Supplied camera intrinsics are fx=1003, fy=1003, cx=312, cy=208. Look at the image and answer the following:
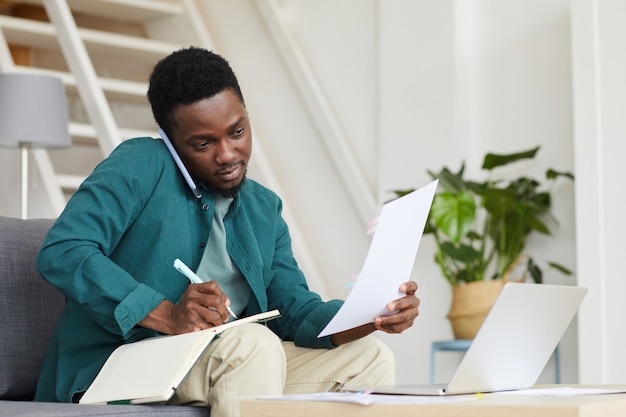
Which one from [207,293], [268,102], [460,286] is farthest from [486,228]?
[207,293]

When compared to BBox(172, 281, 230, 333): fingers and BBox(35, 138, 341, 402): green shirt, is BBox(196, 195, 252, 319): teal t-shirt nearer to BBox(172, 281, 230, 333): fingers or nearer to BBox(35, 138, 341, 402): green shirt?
BBox(35, 138, 341, 402): green shirt

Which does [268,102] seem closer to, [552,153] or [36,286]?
[552,153]

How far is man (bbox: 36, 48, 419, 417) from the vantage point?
1.71 metres

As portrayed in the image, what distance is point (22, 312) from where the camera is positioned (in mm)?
2057

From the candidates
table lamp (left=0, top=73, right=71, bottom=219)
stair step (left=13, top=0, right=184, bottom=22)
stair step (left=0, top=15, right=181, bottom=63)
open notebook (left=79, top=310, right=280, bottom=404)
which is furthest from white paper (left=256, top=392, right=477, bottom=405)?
stair step (left=13, top=0, right=184, bottom=22)

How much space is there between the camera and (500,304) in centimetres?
141

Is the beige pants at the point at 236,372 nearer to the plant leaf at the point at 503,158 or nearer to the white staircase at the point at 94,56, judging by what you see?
the plant leaf at the point at 503,158

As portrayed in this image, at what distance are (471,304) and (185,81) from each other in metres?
1.78

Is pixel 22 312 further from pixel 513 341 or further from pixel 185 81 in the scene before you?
pixel 513 341

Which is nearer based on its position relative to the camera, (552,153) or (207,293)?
(207,293)

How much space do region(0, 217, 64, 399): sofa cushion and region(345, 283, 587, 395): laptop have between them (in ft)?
2.65

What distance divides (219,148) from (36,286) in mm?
510

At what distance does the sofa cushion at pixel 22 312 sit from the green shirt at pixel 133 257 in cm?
10

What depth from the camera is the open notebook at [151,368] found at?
1582 mm
